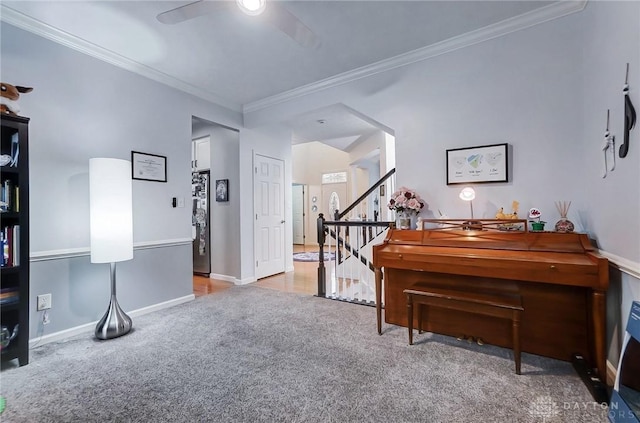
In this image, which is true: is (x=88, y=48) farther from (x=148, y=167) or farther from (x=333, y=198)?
(x=333, y=198)

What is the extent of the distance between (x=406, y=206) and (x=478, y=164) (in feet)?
2.45

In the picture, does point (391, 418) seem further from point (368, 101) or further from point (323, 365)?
point (368, 101)

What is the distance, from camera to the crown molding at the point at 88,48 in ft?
7.08

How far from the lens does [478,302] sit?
190cm

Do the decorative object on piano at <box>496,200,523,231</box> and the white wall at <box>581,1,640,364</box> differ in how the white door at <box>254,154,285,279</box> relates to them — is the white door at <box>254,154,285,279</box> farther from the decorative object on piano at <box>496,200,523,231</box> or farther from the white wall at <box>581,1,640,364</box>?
the white wall at <box>581,1,640,364</box>

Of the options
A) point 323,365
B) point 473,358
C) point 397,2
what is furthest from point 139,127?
point 473,358

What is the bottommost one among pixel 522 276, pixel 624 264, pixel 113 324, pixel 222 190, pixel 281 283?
pixel 281 283

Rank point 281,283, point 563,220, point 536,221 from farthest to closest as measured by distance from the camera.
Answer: point 281,283 < point 536,221 < point 563,220

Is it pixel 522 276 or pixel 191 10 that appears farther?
pixel 522 276

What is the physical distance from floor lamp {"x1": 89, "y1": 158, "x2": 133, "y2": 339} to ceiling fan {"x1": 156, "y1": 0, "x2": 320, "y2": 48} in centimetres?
133

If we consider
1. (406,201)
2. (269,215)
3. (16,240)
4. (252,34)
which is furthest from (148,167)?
(406,201)

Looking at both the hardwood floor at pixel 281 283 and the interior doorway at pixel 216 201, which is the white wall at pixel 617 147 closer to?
the hardwood floor at pixel 281 283

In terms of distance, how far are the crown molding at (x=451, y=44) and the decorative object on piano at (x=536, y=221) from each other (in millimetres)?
1585

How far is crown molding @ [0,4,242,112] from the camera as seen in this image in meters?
2.16
